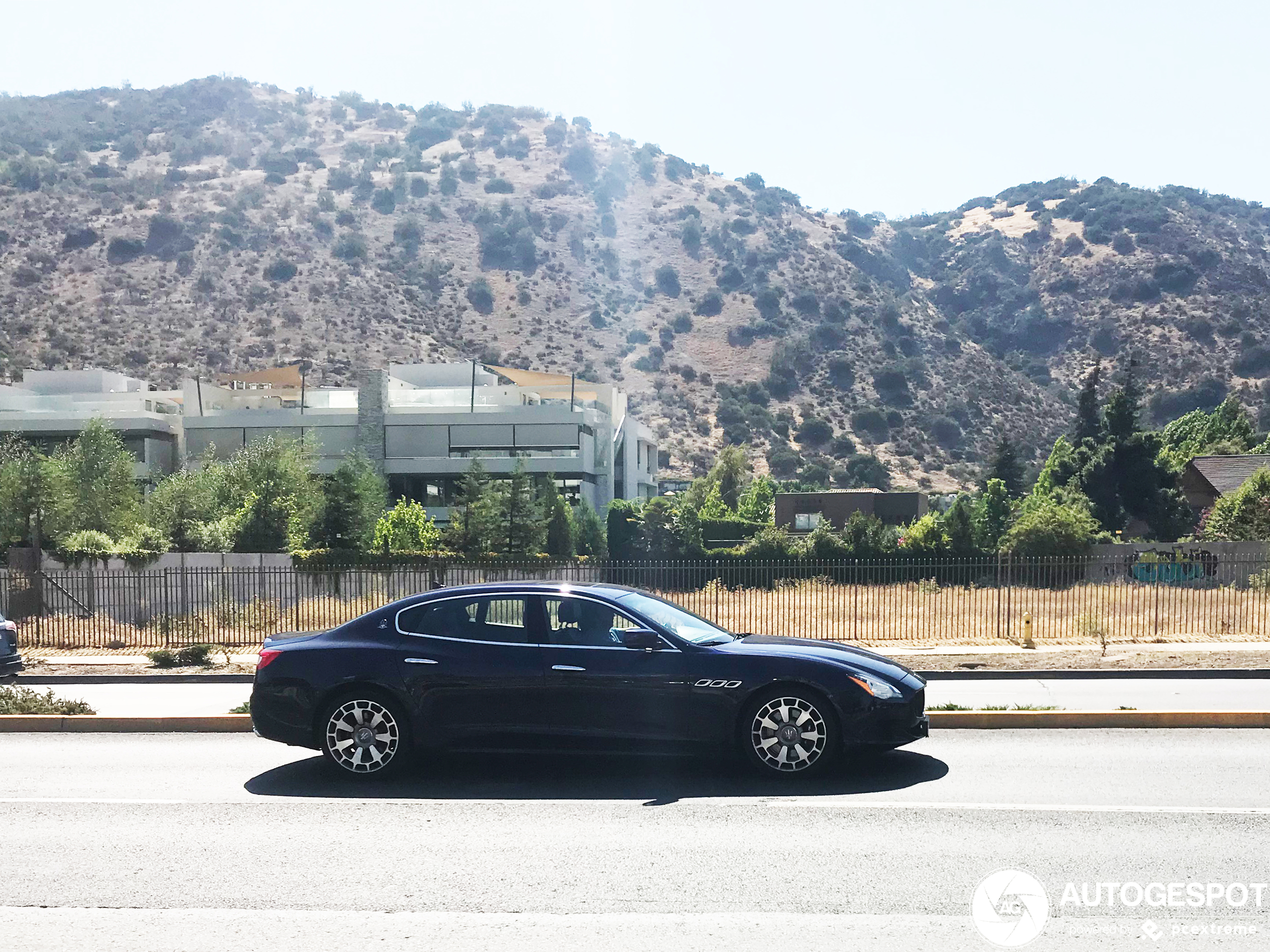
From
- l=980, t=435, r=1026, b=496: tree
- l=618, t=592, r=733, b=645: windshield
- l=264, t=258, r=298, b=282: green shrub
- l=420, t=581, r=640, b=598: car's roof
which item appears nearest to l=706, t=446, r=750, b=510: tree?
l=980, t=435, r=1026, b=496: tree

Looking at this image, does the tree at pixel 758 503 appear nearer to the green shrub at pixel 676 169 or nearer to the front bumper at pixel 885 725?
the front bumper at pixel 885 725

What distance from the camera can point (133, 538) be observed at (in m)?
37.7

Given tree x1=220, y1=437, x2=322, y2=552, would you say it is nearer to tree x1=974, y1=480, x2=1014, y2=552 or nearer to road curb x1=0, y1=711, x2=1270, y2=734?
tree x1=974, y1=480, x2=1014, y2=552

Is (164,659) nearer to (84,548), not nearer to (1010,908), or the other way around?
(1010,908)

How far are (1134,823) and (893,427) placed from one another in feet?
319

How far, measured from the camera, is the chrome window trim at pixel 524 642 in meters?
8.78

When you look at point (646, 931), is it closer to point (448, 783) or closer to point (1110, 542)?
point (448, 783)

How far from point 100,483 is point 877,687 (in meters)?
45.1

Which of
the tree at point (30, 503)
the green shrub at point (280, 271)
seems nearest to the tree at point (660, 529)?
the tree at point (30, 503)

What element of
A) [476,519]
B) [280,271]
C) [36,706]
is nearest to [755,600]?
[36,706]

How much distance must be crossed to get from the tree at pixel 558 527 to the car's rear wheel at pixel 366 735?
4833cm

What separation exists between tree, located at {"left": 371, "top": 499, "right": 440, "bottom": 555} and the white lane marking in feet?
125

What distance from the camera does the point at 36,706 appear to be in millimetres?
12336

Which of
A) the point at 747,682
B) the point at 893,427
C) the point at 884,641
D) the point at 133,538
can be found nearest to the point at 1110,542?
the point at 884,641
